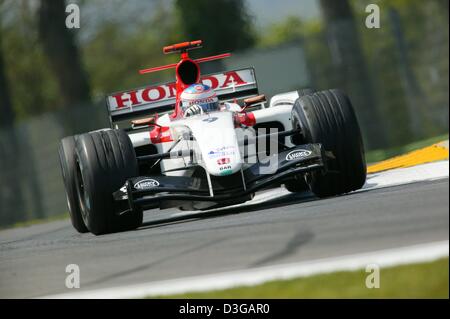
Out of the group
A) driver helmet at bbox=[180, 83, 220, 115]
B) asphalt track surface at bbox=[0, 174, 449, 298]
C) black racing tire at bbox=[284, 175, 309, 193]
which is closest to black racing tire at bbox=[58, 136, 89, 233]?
asphalt track surface at bbox=[0, 174, 449, 298]

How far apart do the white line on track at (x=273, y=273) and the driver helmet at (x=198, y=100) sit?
474 cm

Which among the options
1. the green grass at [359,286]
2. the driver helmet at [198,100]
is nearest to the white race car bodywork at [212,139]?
the driver helmet at [198,100]

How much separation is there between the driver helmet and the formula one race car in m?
0.01

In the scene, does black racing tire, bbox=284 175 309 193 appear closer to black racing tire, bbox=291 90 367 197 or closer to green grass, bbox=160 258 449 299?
black racing tire, bbox=291 90 367 197

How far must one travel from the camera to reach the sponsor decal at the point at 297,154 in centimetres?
970

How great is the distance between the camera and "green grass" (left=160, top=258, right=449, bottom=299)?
5273mm

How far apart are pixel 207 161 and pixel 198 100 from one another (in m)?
1.55

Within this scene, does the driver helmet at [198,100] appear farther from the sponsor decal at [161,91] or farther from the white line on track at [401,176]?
the sponsor decal at [161,91]

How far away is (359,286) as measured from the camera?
5.54m

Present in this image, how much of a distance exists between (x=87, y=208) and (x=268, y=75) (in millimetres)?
12950

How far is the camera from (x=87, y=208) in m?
10.2

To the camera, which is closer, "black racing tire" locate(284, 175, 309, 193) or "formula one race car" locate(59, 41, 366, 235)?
"formula one race car" locate(59, 41, 366, 235)

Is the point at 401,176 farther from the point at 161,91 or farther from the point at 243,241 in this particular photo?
the point at 243,241
